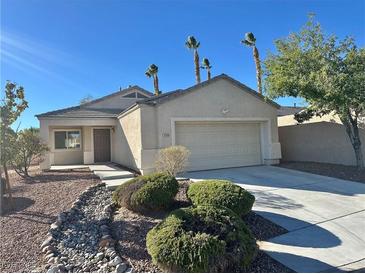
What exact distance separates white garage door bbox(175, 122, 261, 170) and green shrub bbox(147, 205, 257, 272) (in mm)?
8013

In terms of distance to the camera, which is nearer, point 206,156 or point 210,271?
point 210,271

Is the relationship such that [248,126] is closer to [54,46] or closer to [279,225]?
[279,225]

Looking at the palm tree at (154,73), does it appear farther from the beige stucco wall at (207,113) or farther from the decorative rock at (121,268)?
the decorative rock at (121,268)

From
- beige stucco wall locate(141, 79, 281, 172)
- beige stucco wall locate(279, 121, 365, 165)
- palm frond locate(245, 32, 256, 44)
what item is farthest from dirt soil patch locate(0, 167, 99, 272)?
palm frond locate(245, 32, 256, 44)

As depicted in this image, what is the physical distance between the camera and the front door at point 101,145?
1800 cm

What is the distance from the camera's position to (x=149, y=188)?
640 centimetres

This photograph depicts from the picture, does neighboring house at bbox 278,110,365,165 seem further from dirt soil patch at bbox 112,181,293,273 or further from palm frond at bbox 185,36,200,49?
palm frond at bbox 185,36,200,49

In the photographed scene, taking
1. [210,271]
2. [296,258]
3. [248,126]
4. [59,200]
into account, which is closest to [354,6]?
[248,126]

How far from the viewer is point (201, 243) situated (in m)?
3.74

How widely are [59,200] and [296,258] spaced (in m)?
6.58

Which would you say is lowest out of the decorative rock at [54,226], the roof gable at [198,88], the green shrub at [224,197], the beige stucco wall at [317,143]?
the decorative rock at [54,226]

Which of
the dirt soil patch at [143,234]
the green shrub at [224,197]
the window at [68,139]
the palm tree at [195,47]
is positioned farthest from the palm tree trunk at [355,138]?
the palm tree at [195,47]

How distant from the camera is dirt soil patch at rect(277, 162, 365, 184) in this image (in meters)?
10.4

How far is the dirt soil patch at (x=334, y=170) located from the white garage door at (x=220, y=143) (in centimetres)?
218
